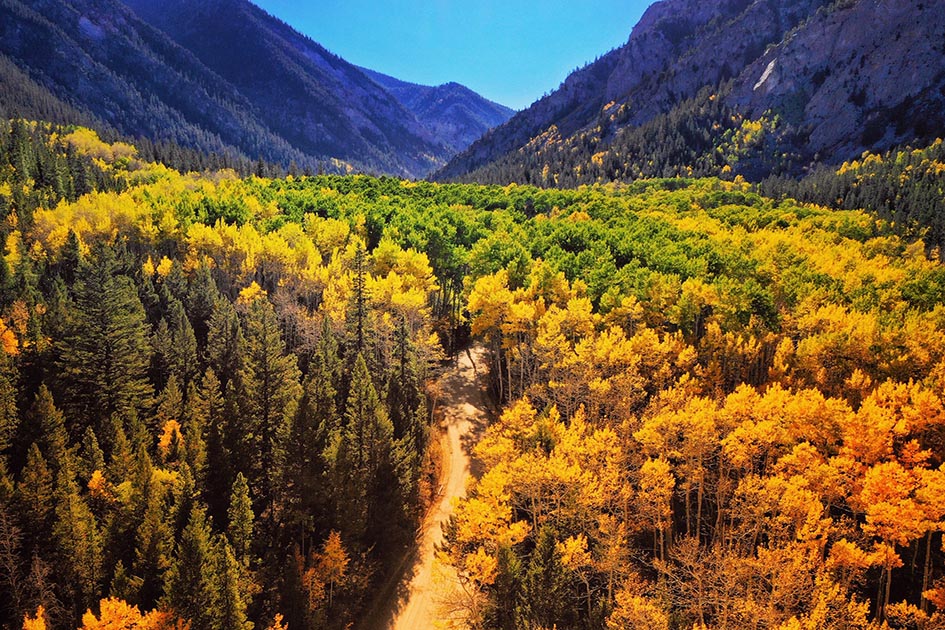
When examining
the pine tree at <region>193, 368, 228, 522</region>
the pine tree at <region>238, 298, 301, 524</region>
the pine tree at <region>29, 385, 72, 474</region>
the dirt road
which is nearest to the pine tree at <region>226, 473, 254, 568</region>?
the pine tree at <region>238, 298, 301, 524</region>

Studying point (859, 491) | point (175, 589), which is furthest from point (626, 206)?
point (175, 589)

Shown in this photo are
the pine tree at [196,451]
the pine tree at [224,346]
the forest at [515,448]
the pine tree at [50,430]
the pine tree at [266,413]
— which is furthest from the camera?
the pine tree at [224,346]

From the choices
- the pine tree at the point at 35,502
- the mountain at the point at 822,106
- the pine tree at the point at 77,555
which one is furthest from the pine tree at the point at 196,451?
the mountain at the point at 822,106

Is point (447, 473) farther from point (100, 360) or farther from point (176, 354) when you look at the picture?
point (100, 360)

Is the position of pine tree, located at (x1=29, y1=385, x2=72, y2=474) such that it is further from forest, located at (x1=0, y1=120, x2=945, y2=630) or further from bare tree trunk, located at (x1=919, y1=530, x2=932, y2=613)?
bare tree trunk, located at (x1=919, y1=530, x2=932, y2=613)

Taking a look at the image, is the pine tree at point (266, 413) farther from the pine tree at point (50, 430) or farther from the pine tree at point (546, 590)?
the pine tree at point (546, 590)

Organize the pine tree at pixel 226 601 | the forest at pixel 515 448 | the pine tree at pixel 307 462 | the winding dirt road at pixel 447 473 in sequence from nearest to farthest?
the pine tree at pixel 226 601 < the forest at pixel 515 448 < the winding dirt road at pixel 447 473 < the pine tree at pixel 307 462

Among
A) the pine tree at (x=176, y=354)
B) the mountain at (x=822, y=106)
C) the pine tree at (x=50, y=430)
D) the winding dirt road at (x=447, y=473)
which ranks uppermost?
the mountain at (x=822, y=106)

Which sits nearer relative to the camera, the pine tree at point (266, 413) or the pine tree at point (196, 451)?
the pine tree at point (196, 451)

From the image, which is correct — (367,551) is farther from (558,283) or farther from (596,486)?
(558,283)
